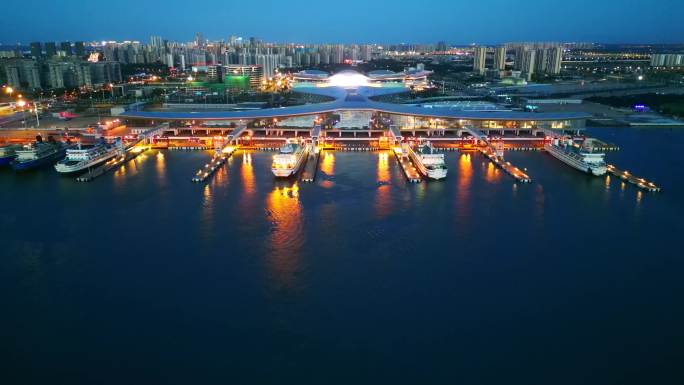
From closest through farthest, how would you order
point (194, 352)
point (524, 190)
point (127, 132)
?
point (194, 352) → point (524, 190) → point (127, 132)

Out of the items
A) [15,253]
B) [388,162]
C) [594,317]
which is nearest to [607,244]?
[594,317]

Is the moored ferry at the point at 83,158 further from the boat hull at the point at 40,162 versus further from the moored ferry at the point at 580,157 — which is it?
the moored ferry at the point at 580,157

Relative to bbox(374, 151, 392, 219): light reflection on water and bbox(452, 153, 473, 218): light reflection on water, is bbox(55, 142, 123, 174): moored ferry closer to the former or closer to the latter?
bbox(374, 151, 392, 219): light reflection on water

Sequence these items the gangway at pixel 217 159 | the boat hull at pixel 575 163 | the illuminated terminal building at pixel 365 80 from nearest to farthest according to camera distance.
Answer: the gangway at pixel 217 159 < the boat hull at pixel 575 163 < the illuminated terminal building at pixel 365 80

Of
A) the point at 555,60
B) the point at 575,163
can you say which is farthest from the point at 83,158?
the point at 555,60

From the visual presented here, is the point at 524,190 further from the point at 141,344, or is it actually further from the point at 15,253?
the point at 15,253

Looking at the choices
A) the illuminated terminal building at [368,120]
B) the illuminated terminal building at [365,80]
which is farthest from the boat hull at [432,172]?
the illuminated terminal building at [365,80]

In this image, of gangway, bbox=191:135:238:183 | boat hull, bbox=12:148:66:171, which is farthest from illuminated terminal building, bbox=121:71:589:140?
boat hull, bbox=12:148:66:171
